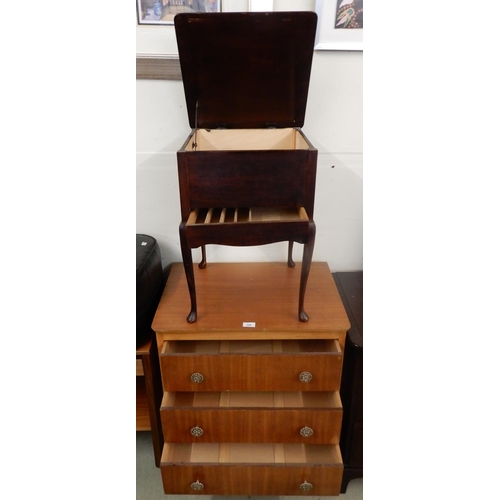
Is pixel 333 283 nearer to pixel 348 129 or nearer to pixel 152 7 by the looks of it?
pixel 348 129

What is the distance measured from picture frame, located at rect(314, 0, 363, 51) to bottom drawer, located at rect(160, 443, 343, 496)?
48.9 inches

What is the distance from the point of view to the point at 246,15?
3.26 feet

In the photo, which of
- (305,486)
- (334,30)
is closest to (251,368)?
(305,486)

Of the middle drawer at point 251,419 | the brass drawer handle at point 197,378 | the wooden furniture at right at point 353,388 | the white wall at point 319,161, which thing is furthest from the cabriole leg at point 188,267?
the wooden furniture at right at point 353,388

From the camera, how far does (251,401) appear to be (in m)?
1.20

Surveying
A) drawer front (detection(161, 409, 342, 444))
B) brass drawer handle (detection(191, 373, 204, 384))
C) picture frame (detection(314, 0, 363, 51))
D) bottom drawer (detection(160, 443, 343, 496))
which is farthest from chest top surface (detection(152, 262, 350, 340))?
picture frame (detection(314, 0, 363, 51))

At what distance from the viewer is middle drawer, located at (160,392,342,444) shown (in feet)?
3.79

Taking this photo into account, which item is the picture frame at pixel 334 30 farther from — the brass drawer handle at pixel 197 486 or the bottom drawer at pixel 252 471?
the brass drawer handle at pixel 197 486

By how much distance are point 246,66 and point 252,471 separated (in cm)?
117

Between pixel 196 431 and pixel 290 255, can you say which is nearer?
pixel 196 431

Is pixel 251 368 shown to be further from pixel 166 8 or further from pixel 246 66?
pixel 166 8

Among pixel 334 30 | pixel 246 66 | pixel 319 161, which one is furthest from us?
pixel 319 161

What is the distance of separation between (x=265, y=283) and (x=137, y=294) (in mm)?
436

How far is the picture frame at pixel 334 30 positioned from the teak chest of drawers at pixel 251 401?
82 cm
